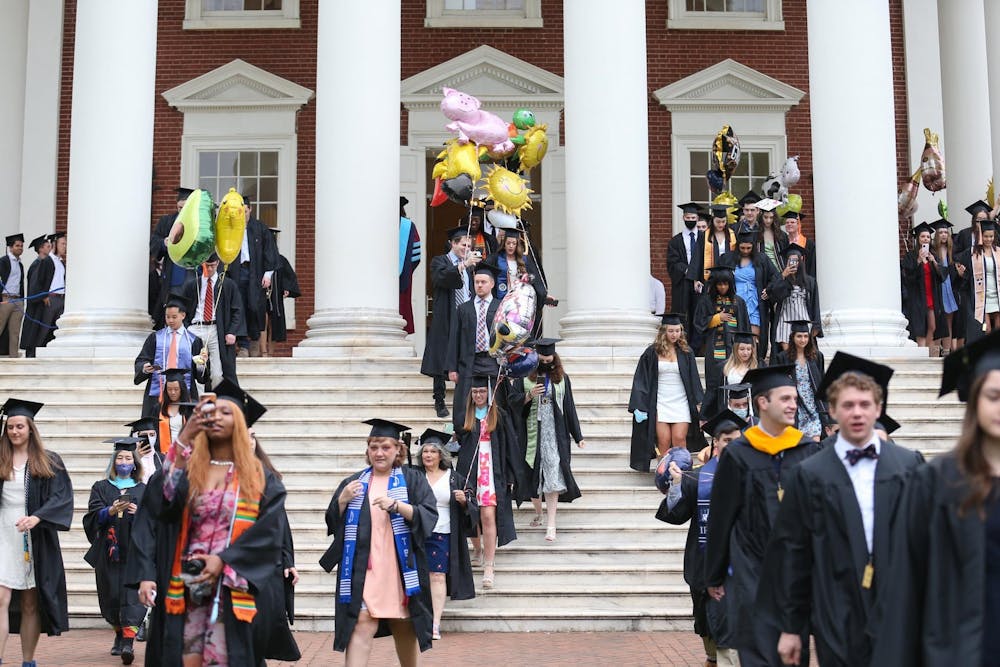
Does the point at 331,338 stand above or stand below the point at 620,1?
below

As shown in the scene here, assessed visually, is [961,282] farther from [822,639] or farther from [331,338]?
[822,639]

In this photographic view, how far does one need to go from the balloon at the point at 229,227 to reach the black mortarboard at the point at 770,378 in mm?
8253

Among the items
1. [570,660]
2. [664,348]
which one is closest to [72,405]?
[664,348]

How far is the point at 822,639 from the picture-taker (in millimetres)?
5320

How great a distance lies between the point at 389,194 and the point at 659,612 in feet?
22.2

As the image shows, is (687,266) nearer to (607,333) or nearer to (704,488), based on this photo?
(607,333)

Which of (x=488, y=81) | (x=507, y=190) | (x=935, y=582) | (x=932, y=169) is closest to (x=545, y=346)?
(x=507, y=190)

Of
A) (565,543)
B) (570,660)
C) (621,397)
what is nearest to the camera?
(570,660)

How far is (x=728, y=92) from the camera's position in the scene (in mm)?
21016

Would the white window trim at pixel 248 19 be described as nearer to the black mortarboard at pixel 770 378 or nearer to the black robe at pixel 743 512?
the black mortarboard at pixel 770 378

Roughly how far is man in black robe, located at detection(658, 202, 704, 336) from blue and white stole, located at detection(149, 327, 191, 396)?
18.1ft

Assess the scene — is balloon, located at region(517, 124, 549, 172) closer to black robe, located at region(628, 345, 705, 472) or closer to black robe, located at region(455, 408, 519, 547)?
black robe, located at region(628, 345, 705, 472)

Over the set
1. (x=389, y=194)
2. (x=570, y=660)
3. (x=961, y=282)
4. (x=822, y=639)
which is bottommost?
(x=570, y=660)

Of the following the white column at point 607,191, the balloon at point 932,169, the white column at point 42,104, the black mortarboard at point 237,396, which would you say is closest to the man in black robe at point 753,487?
the black mortarboard at point 237,396
